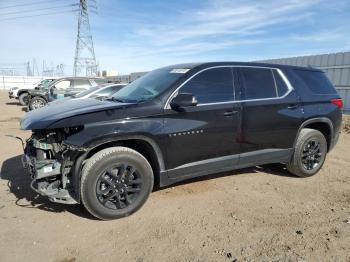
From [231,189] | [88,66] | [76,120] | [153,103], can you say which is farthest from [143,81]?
[88,66]

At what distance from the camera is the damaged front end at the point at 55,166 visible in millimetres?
3527

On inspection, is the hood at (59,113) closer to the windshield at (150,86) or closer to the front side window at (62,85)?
the windshield at (150,86)

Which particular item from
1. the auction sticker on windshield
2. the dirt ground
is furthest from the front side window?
the auction sticker on windshield

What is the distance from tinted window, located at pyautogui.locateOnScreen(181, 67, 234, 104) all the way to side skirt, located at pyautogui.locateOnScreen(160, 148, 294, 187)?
2.72ft

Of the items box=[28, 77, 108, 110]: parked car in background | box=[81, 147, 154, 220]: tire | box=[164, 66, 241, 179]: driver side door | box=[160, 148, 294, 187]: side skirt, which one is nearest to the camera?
box=[81, 147, 154, 220]: tire

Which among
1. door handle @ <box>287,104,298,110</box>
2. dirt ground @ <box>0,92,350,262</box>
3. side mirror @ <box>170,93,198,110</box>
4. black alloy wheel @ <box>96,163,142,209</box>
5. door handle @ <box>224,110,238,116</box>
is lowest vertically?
dirt ground @ <box>0,92,350,262</box>

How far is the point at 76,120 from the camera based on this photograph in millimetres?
3449

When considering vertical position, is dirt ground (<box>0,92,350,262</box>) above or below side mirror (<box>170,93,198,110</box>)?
below

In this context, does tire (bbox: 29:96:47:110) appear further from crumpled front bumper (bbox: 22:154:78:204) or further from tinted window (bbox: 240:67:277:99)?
tinted window (bbox: 240:67:277:99)

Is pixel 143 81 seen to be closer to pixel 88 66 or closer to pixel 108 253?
pixel 108 253

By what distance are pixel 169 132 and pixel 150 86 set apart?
2.86 ft

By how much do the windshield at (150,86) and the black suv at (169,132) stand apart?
0.9 inches

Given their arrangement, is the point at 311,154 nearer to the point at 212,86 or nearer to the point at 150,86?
the point at 212,86

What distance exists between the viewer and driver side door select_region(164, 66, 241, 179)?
3.92 metres
